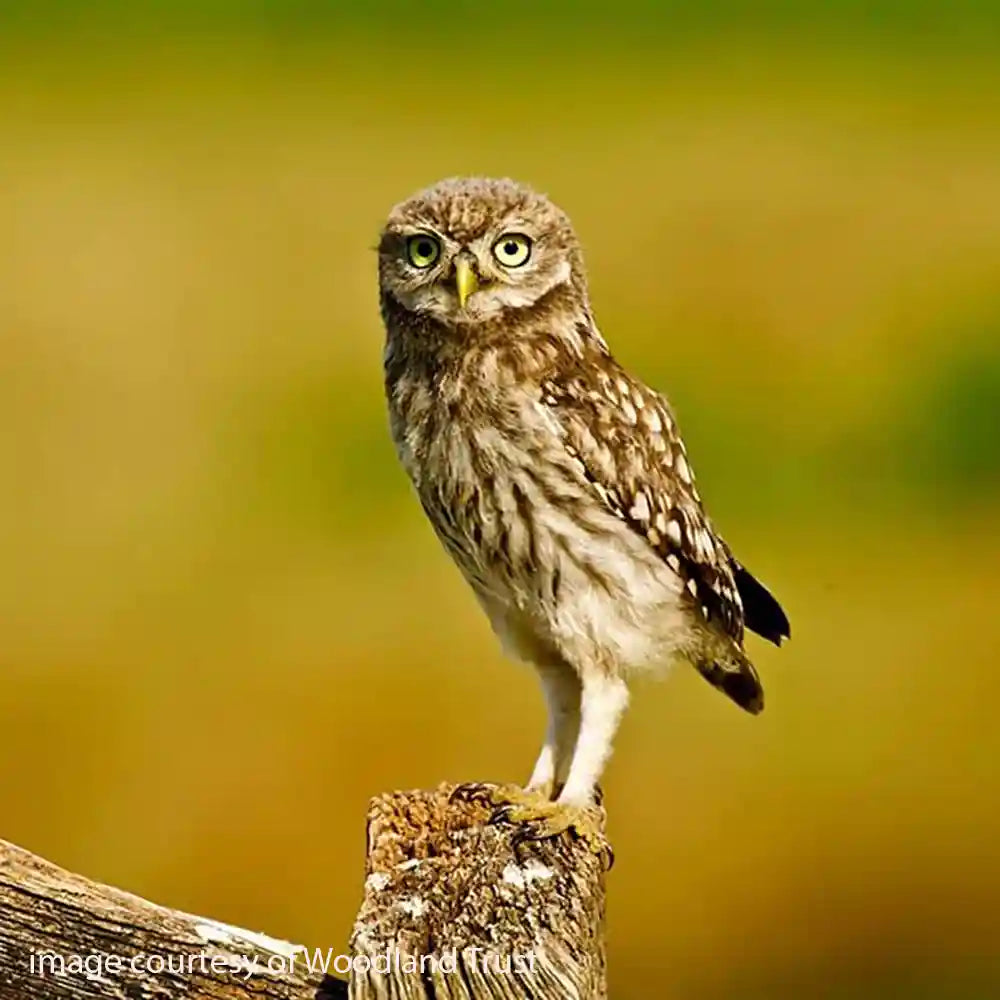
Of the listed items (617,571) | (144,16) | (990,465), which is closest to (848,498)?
(990,465)

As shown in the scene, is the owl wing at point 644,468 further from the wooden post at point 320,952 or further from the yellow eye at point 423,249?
the wooden post at point 320,952

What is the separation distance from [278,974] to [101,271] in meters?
5.36

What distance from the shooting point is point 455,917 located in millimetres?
2111

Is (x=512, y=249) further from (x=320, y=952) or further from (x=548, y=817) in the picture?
(x=320, y=952)

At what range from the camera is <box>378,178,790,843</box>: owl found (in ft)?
10.2

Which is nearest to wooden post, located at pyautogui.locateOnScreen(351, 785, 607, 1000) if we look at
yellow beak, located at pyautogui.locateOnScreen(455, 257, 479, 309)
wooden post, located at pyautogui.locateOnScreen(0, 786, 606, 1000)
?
wooden post, located at pyautogui.locateOnScreen(0, 786, 606, 1000)

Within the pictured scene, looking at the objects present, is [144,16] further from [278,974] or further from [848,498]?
[278,974]

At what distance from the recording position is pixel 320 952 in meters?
2.18

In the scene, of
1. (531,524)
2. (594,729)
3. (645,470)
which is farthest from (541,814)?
(645,470)

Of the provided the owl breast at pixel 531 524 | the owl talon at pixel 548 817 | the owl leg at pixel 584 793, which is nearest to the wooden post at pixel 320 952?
the owl leg at pixel 584 793

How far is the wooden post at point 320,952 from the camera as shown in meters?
1.97

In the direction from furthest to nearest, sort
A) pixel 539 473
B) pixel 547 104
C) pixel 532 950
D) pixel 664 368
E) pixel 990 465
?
pixel 547 104 < pixel 990 465 < pixel 664 368 < pixel 539 473 < pixel 532 950

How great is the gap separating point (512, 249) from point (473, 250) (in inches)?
3.3

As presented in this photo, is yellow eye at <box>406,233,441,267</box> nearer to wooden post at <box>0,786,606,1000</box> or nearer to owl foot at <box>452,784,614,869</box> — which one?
owl foot at <box>452,784,614,869</box>
